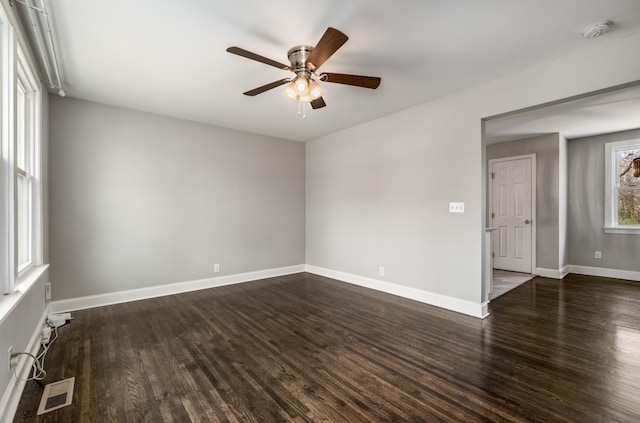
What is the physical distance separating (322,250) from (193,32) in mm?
3937

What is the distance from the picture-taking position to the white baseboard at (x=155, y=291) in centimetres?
343

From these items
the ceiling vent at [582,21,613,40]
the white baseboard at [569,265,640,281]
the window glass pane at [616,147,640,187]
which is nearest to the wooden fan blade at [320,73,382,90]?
the ceiling vent at [582,21,613,40]

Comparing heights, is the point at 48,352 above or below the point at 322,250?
below

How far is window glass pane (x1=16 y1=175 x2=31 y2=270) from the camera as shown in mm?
2547

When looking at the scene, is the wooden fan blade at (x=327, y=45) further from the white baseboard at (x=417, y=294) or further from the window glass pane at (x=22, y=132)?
the white baseboard at (x=417, y=294)

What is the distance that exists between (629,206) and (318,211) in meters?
5.51

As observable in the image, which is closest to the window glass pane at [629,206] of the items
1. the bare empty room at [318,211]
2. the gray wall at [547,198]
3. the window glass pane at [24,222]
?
the bare empty room at [318,211]

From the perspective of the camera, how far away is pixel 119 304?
368 centimetres

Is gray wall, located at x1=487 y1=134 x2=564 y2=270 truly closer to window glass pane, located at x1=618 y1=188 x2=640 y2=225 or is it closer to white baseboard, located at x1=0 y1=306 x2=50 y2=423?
window glass pane, located at x1=618 y1=188 x2=640 y2=225

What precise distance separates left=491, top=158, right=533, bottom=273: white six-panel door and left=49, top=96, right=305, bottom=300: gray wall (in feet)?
14.4

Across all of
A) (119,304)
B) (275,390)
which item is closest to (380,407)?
(275,390)

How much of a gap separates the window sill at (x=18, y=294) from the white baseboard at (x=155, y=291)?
941 millimetres

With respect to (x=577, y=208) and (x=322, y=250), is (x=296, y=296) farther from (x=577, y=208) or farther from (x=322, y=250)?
(x=577, y=208)

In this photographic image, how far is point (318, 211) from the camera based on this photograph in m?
5.45
